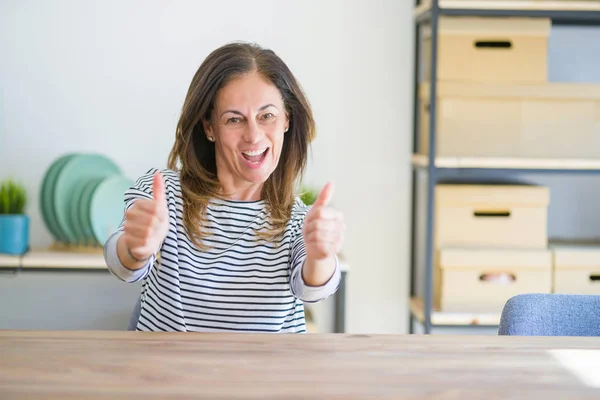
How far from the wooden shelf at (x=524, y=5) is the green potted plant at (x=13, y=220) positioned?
1501 millimetres

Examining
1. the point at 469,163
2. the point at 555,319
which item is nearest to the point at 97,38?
the point at 469,163

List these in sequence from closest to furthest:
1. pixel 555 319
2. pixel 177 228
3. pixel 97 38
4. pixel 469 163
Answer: pixel 555 319, pixel 177 228, pixel 469 163, pixel 97 38

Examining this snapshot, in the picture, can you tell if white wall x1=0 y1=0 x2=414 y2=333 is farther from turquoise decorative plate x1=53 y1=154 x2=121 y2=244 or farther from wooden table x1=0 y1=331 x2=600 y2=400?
wooden table x1=0 y1=331 x2=600 y2=400

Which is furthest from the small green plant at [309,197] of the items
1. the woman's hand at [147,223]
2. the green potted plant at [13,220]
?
the woman's hand at [147,223]

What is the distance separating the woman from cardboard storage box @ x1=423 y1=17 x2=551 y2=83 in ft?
3.91

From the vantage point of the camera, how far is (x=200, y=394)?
0.91m

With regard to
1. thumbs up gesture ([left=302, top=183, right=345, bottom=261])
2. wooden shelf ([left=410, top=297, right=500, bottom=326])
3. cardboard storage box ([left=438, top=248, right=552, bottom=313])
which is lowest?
wooden shelf ([left=410, top=297, right=500, bottom=326])

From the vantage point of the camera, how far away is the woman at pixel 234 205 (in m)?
1.56

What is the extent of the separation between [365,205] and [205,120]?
59.7 inches

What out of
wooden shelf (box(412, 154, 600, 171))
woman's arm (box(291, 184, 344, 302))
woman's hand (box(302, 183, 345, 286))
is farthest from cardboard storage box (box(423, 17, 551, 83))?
woman's hand (box(302, 183, 345, 286))

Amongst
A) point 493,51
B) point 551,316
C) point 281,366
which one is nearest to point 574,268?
point 493,51

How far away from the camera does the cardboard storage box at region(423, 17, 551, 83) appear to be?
2.76m

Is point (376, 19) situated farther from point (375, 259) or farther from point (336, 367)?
point (336, 367)

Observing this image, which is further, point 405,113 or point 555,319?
point 405,113
